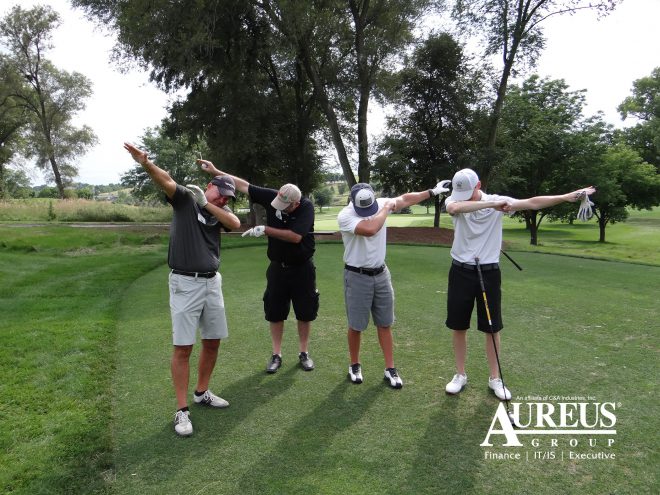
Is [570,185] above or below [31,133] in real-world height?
below

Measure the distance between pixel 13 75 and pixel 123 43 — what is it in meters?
23.4

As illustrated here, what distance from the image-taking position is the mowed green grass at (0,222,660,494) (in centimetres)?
260

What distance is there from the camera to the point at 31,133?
119 feet

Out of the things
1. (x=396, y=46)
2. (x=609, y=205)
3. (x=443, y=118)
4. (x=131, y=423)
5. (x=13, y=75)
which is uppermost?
(x=13, y=75)

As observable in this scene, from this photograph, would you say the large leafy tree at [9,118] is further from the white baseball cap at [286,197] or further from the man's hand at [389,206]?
the man's hand at [389,206]

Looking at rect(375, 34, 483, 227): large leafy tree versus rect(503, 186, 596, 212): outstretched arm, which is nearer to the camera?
rect(503, 186, 596, 212): outstretched arm

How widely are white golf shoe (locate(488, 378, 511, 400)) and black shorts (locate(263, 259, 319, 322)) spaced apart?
5.57ft

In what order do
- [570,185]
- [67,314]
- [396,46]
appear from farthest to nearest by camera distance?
[570,185]
[396,46]
[67,314]

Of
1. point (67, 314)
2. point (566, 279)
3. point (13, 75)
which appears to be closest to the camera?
point (67, 314)

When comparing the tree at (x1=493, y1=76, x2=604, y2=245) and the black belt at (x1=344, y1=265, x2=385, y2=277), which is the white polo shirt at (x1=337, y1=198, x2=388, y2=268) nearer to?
the black belt at (x1=344, y1=265, x2=385, y2=277)

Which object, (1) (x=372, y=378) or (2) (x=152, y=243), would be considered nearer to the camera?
(1) (x=372, y=378)

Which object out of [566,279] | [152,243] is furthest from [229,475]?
[152,243]

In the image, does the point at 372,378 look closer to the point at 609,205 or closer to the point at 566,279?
the point at 566,279

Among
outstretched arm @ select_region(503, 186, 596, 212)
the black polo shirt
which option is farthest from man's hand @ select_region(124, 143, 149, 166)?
outstretched arm @ select_region(503, 186, 596, 212)
